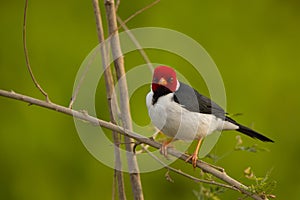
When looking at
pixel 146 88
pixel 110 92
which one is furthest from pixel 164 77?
pixel 146 88

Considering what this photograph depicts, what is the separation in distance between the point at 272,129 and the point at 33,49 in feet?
4.37

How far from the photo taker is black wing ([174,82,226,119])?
1.84 meters

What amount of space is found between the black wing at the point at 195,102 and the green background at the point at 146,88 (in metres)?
0.92

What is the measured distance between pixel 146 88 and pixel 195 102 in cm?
105

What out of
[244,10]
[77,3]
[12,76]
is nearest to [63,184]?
[12,76]

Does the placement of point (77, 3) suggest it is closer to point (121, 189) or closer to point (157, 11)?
point (157, 11)

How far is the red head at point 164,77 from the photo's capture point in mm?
1709

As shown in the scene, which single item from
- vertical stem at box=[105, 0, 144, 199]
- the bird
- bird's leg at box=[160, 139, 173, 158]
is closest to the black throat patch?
the bird

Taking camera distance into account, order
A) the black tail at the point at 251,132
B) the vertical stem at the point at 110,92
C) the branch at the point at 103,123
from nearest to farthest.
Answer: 1. the branch at the point at 103,123
2. the vertical stem at the point at 110,92
3. the black tail at the point at 251,132

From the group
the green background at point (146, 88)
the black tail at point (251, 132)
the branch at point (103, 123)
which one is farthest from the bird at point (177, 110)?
the green background at point (146, 88)

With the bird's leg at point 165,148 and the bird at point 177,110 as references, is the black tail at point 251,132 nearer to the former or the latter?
the bird at point 177,110

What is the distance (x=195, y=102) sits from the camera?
188cm

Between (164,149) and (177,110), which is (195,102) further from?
(164,149)

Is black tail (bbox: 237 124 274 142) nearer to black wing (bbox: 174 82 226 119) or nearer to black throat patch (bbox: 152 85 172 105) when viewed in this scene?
Answer: black wing (bbox: 174 82 226 119)
